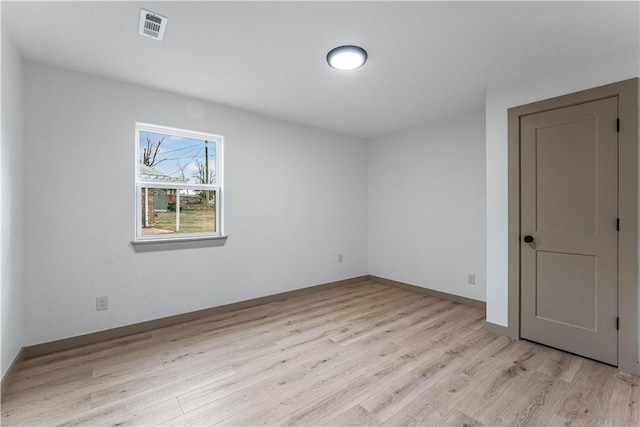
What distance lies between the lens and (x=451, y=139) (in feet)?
13.2

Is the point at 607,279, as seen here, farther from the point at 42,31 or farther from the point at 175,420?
the point at 42,31

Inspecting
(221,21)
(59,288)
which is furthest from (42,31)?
(59,288)

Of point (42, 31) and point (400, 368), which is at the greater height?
point (42, 31)

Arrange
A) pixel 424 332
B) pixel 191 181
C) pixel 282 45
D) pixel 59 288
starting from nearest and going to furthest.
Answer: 1. pixel 282 45
2. pixel 59 288
3. pixel 424 332
4. pixel 191 181

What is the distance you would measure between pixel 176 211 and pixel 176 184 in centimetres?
30

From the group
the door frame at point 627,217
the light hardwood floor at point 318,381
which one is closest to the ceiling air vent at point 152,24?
the light hardwood floor at point 318,381

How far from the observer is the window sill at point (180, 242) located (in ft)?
9.79

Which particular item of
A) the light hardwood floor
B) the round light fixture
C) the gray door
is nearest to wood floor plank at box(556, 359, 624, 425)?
the light hardwood floor

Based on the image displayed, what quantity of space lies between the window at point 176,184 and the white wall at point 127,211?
0.12m

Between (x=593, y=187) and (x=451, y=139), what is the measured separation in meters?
1.85

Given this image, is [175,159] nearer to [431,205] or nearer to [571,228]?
[431,205]

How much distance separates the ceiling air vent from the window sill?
6.14ft

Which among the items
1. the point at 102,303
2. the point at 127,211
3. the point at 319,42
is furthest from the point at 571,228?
the point at 102,303

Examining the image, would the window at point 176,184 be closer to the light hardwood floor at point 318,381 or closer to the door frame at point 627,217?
the light hardwood floor at point 318,381
